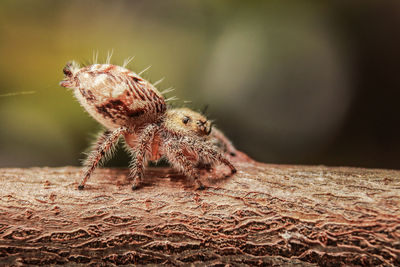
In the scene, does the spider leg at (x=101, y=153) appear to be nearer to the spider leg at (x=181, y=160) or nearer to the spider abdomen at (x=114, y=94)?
the spider abdomen at (x=114, y=94)

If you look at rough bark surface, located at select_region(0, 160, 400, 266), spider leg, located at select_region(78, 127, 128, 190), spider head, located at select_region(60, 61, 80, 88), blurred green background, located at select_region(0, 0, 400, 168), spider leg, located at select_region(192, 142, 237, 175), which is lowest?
rough bark surface, located at select_region(0, 160, 400, 266)

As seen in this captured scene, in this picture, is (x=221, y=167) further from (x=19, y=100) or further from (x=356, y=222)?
(x=19, y=100)

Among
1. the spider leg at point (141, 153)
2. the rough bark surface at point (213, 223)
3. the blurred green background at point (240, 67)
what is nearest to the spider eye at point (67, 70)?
the blurred green background at point (240, 67)

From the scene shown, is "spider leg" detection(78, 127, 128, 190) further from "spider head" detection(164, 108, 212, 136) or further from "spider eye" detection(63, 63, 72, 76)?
"spider eye" detection(63, 63, 72, 76)

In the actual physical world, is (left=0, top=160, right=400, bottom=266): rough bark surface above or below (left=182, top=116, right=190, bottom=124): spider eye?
below

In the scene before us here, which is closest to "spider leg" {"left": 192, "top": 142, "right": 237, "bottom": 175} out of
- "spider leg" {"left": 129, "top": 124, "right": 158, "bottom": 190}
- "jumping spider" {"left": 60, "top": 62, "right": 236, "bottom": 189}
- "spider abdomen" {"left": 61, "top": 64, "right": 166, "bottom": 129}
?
"jumping spider" {"left": 60, "top": 62, "right": 236, "bottom": 189}

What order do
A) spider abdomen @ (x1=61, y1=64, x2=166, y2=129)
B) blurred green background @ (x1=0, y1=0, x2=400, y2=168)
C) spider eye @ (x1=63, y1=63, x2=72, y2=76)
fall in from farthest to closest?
blurred green background @ (x1=0, y1=0, x2=400, y2=168), spider eye @ (x1=63, y1=63, x2=72, y2=76), spider abdomen @ (x1=61, y1=64, x2=166, y2=129)
